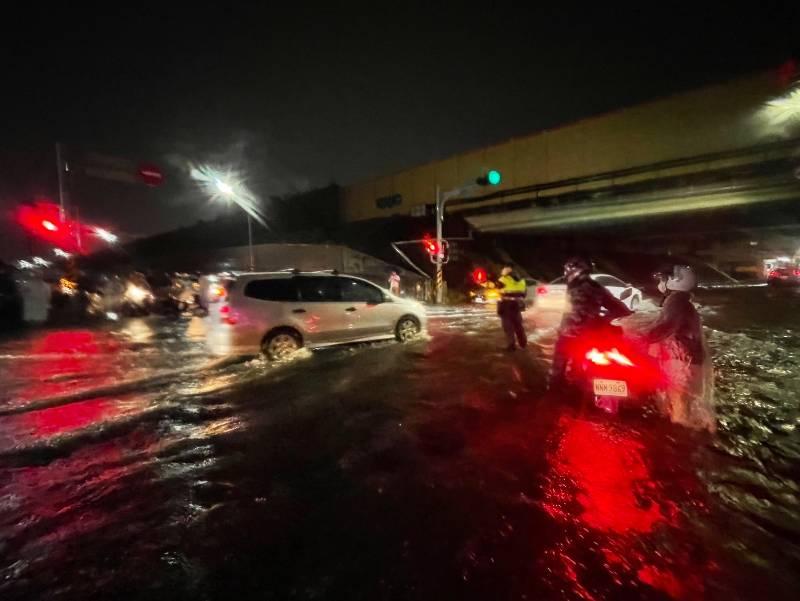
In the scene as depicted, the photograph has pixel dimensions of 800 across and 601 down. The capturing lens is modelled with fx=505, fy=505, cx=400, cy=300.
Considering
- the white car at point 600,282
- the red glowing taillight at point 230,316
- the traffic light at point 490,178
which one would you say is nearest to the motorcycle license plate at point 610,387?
the red glowing taillight at point 230,316

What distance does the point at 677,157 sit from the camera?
23500 mm

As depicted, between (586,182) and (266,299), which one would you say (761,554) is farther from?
(586,182)

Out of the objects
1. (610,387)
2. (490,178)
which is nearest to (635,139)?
(490,178)

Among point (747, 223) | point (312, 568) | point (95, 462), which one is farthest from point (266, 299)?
point (747, 223)

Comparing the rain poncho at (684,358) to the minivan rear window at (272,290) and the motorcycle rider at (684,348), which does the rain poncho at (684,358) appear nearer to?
the motorcycle rider at (684,348)

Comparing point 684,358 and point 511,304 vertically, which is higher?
point 511,304

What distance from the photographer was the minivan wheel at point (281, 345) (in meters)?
8.95

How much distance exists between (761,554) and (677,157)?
24531 millimetres

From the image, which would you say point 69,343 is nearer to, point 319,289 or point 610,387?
point 319,289

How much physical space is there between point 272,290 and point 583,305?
17.9 ft

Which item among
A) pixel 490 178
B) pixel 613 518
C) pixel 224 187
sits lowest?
pixel 613 518

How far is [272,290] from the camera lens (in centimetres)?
898

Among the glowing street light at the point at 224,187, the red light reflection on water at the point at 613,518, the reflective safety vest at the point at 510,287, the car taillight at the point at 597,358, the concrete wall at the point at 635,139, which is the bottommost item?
the red light reflection on water at the point at 613,518

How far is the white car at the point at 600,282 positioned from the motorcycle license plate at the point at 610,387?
11.6 metres
